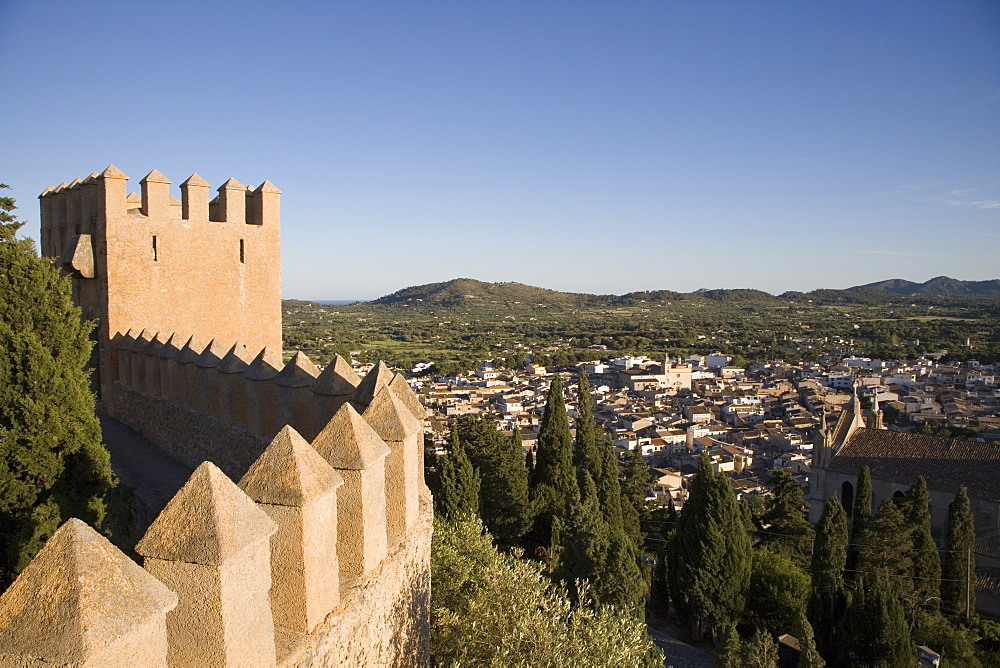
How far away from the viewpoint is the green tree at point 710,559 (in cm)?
1914

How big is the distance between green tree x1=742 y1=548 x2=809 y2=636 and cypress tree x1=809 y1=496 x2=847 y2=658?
0.59 m

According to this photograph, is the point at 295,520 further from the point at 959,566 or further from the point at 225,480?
the point at 959,566

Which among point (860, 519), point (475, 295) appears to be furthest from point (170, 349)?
point (475, 295)

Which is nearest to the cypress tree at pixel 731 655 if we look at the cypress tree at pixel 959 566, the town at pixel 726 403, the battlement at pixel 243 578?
the cypress tree at pixel 959 566

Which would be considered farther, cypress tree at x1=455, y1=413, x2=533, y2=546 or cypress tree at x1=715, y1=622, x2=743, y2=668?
cypress tree at x1=455, y1=413, x2=533, y2=546

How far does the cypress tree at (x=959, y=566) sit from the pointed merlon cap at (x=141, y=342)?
899 inches

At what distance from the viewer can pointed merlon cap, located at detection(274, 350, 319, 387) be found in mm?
6723

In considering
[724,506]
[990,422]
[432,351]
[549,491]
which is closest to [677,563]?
[724,506]

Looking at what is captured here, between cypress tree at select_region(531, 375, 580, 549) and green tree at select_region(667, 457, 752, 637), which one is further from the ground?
cypress tree at select_region(531, 375, 580, 549)

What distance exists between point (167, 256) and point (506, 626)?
274 inches

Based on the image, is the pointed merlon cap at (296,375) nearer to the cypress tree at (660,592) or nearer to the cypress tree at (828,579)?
the cypress tree at (828,579)

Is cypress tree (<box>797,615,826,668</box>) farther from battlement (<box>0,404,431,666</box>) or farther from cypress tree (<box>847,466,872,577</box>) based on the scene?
battlement (<box>0,404,431,666</box>)

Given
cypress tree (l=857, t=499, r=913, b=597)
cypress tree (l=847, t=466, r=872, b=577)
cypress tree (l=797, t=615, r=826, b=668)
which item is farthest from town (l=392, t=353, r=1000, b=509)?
cypress tree (l=797, t=615, r=826, b=668)

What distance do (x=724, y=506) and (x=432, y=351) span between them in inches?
3102
